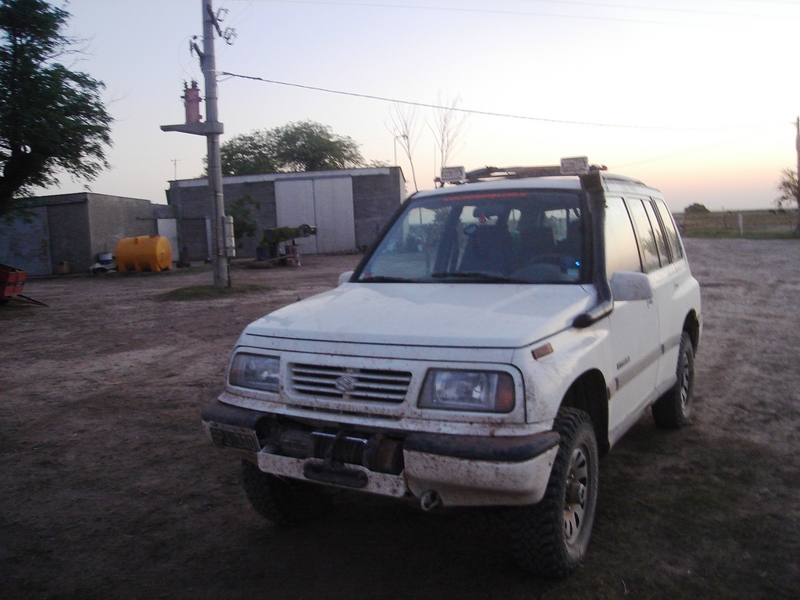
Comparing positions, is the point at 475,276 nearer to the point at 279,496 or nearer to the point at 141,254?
the point at 279,496

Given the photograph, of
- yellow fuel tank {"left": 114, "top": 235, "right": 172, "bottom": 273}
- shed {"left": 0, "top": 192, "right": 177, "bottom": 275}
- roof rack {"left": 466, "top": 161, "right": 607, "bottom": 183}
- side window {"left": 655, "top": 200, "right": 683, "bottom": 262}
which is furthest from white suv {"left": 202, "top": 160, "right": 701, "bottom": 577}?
shed {"left": 0, "top": 192, "right": 177, "bottom": 275}

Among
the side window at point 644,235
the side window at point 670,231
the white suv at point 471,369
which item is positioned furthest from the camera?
the side window at point 670,231

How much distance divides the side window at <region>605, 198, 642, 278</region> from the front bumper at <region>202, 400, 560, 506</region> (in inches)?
58.8

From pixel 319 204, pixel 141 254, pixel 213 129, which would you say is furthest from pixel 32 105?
pixel 319 204

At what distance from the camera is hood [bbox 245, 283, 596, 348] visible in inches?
117

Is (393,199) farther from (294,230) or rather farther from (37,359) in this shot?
(37,359)

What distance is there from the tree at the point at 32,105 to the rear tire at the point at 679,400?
1362 cm

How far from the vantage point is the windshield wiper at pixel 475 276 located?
3863mm

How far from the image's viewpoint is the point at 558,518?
3.04 metres

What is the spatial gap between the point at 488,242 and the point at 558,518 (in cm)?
170

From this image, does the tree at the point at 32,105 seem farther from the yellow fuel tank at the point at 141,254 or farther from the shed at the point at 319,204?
the shed at the point at 319,204

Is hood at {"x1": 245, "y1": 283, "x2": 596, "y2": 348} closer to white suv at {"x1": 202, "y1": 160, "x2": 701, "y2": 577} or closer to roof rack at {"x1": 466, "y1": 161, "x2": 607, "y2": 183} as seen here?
white suv at {"x1": 202, "y1": 160, "x2": 701, "y2": 577}

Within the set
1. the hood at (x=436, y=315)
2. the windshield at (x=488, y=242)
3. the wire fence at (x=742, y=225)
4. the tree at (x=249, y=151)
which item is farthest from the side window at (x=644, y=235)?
the tree at (x=249, y=151)

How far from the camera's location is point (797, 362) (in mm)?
7516
